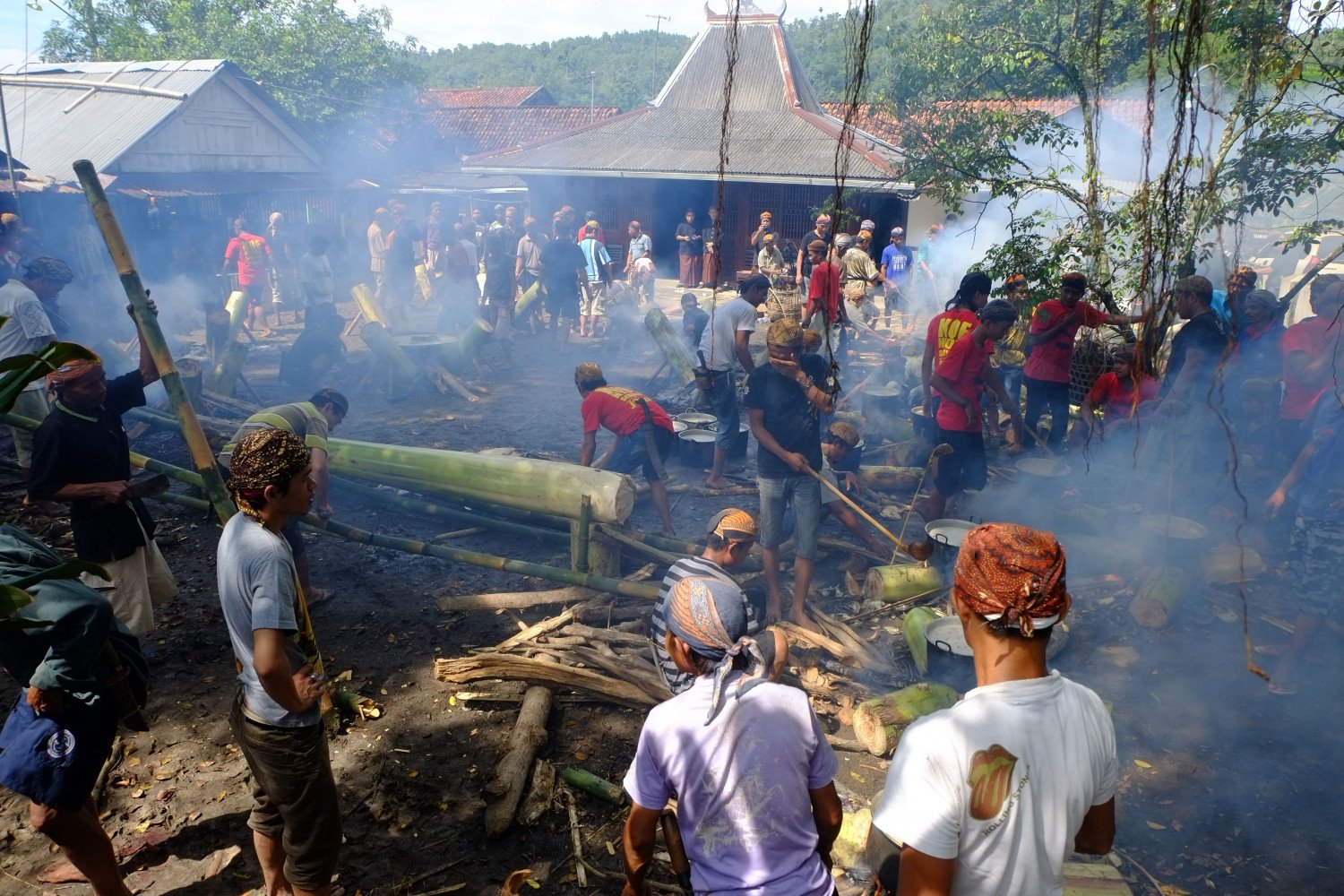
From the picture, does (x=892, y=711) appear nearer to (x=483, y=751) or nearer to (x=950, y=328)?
(x=483, y=751)

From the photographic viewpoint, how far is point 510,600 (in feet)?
18.7

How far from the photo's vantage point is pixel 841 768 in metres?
4.40

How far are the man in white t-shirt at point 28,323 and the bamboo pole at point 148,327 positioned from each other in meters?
3.30

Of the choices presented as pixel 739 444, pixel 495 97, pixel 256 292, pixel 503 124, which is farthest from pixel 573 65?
pixel 739 444

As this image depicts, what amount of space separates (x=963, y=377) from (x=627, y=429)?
275 cm

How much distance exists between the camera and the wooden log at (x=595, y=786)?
4027mm

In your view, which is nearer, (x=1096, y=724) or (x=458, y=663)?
(x=1096, y=724)

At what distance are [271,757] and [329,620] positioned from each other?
2.85 metres

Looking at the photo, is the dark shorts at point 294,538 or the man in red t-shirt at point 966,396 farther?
the man in red t-shirt at point 966,396

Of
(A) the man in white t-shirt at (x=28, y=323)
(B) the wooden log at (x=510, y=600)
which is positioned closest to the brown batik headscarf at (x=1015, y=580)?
(B) the wooden log at (x=510, y=600)

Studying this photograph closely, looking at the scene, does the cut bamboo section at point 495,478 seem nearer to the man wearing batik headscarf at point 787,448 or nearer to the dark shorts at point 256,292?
the man wearing batik headscarf at point 787,448

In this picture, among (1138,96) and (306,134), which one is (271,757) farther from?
(306,134)

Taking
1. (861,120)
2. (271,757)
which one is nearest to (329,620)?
(271,757)

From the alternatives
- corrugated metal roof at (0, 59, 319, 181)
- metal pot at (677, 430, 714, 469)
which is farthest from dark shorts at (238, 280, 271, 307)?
metal pot at (677, 430, 714, 469)
